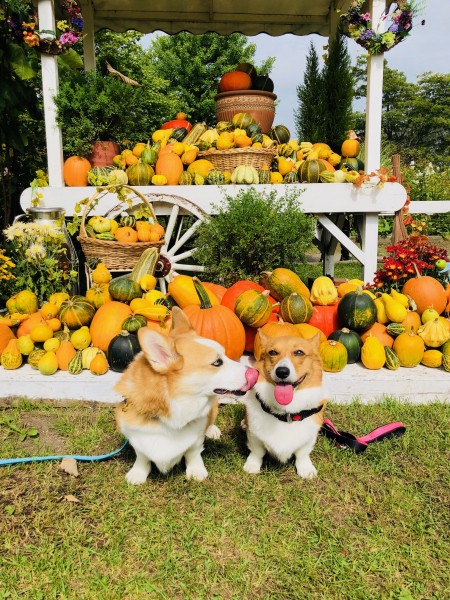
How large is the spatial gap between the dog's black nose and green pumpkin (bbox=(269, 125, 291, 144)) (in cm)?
437

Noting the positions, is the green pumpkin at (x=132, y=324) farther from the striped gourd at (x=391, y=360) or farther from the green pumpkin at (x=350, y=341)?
the striped gourd at (x=391, y=360)

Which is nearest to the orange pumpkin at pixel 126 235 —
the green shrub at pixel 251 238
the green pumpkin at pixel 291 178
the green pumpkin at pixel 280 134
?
the green shrub at pixel 251 238

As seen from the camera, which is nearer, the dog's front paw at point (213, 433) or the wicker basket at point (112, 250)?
the dog's front paw at point (213, 433)

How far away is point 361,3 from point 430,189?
28.7 ft

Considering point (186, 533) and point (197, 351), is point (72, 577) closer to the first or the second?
point (186, 533)

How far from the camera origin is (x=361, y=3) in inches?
184

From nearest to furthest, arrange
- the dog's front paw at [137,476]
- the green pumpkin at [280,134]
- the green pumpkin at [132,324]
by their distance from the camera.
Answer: the dog's front paw at [137,476] < the green pumpkin at [132,324] < the green pumpkin at [280,134]

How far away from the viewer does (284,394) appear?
210 centimetres

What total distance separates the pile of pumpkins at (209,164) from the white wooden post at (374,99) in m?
0.21

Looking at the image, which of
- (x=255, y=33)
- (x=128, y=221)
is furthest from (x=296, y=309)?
(x=255, y=33)

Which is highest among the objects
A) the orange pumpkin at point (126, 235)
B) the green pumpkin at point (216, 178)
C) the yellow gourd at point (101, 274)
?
the green pumpkin at point (216, 178)

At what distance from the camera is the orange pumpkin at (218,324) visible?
10.5ft

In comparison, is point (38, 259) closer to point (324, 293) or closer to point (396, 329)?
point (324, 293)

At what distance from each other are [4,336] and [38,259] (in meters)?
0.76
